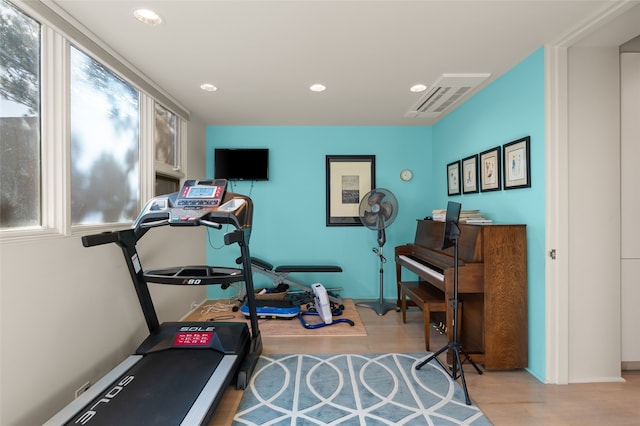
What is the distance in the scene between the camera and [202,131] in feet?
12.4

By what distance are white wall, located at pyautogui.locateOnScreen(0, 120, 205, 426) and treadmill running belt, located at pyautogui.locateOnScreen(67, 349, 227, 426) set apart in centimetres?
29

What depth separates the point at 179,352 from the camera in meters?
2.03

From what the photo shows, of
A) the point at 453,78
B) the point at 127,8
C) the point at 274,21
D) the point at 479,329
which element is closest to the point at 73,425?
the point at 127,8

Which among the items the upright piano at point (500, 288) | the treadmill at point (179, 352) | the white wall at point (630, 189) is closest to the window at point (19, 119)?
the treadmill at point (179, 352)

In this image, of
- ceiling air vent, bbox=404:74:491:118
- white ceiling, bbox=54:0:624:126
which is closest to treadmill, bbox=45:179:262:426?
white ceiling, bbox=54:0:624:126

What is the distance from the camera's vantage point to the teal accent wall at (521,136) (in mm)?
2057

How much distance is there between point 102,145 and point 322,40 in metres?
1.88

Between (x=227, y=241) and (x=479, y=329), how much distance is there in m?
2.16

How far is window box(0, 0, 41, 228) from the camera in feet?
4.78

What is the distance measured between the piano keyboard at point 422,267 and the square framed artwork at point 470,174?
0.98 m

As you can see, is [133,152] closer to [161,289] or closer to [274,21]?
[161,289]

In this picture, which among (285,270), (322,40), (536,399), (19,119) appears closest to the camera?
(19,119)

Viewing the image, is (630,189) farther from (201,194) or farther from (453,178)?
(201,194)

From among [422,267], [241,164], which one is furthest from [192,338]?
[241,164]
